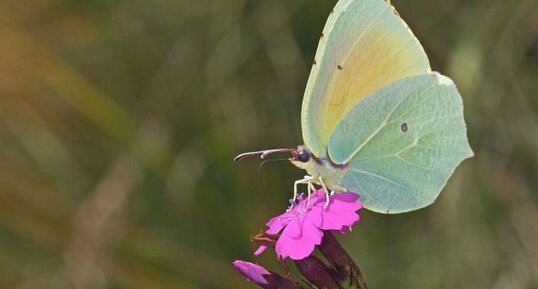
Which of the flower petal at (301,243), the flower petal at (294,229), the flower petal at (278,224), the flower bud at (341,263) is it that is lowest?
the flower bud at (341,263)

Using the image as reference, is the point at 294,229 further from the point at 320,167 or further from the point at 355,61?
the point at 355,61

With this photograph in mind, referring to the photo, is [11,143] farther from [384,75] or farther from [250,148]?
[384,75]

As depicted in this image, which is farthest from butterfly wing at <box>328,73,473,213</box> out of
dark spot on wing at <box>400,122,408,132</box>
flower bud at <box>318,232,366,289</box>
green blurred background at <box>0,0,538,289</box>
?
green blurred background at <box>0,0,538,289</box>

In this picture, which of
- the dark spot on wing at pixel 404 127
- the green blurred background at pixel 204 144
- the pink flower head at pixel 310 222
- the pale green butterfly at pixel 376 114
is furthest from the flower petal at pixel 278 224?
the green blurred background at pixel 204 144

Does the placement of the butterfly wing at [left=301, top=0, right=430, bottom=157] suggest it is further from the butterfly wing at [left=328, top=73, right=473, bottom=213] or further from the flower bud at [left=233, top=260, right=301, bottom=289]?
the flower bud at [left=233, top=260, right=301, bottom=289]

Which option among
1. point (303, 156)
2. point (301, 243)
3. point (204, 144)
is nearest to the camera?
point (301, 243)

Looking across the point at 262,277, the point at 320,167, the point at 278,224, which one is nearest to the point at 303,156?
the point at 320,167

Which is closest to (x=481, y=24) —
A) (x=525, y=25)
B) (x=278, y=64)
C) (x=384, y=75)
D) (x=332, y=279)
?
(x=525, y=25)

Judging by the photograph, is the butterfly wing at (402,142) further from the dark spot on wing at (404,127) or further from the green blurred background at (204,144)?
the green blurred background at (204,144)
